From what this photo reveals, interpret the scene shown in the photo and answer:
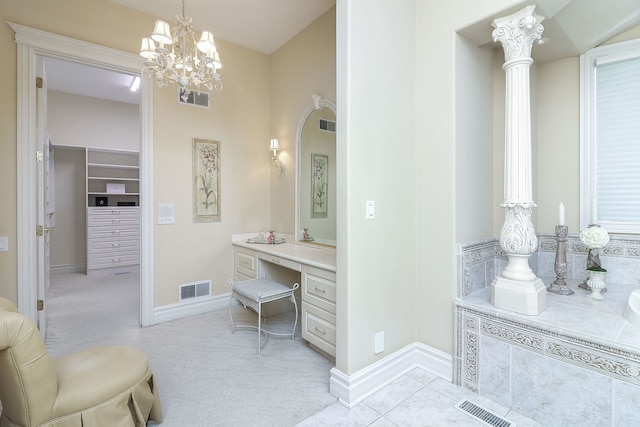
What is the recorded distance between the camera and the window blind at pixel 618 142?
7.45 feet

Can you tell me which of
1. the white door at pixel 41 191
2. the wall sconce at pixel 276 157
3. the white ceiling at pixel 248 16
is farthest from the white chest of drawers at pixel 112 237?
the wall sconce at pixel 276 157

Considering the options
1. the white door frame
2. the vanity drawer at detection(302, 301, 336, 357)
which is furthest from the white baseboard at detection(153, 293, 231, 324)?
the vanity drawer at detection(302, 301, 336, 357)

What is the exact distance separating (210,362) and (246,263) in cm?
127

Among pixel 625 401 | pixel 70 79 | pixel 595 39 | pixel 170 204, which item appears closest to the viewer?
pixel 625 401

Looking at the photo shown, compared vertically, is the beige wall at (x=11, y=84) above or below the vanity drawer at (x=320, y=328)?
above

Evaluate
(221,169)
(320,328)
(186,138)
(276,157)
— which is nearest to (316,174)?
(276,157)

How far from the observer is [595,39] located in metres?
2.31

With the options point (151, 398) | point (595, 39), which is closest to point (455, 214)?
point (595, 39)

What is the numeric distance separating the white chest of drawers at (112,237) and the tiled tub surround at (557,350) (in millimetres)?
6071

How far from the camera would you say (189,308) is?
3.42 meters

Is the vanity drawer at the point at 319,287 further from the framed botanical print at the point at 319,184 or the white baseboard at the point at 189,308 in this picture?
the white baseboard at the point at 189,308

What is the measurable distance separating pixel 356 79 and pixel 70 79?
523cm

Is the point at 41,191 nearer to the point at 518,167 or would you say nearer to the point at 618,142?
the point at 518,167

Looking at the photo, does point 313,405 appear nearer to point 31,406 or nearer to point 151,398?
point 151,398
